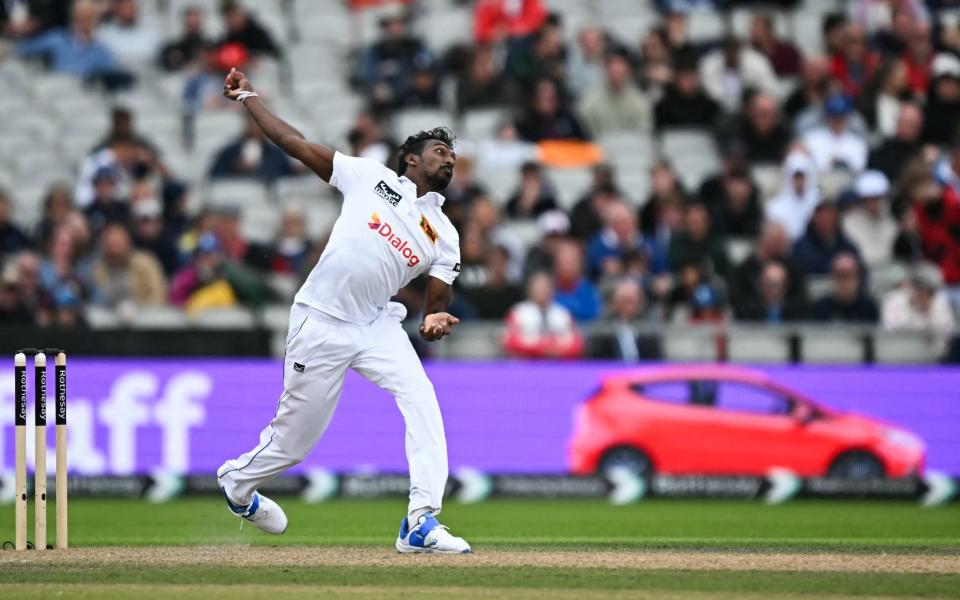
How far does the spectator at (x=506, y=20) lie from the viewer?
64.3ft

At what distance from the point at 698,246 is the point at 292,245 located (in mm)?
4096

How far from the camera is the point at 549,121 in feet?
60.8

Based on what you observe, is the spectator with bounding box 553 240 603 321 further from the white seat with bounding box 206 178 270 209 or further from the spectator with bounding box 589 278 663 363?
the white seat with bounding box 206 178 270 209

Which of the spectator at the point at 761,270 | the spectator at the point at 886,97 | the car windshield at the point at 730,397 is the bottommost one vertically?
the car windshield at the point at 730,397

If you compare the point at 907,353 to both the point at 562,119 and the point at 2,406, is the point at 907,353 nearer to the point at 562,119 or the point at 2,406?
the point at 562,119

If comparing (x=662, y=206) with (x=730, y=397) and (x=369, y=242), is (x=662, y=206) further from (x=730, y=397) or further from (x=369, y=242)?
(x=369, y=242)

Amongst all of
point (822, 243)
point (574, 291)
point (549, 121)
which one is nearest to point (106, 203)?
point (549, 121)

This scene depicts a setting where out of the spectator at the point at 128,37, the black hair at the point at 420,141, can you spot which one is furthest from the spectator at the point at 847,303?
the spectator at the point at 128,37

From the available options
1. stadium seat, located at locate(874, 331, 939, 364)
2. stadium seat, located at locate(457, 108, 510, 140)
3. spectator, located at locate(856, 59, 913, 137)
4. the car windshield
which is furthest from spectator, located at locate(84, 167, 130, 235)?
spectator, located at locate(856, 59, 913, 137)

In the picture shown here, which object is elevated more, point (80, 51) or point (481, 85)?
point (80, 51)

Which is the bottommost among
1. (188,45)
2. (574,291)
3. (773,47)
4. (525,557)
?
(525,557)

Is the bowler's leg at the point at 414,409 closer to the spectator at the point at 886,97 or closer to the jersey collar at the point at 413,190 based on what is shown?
the jersey collar at the point at 413,190

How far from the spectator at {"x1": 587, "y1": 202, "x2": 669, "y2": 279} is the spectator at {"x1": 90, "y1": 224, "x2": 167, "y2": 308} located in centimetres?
→ 437

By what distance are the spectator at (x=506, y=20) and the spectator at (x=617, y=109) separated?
120cm
